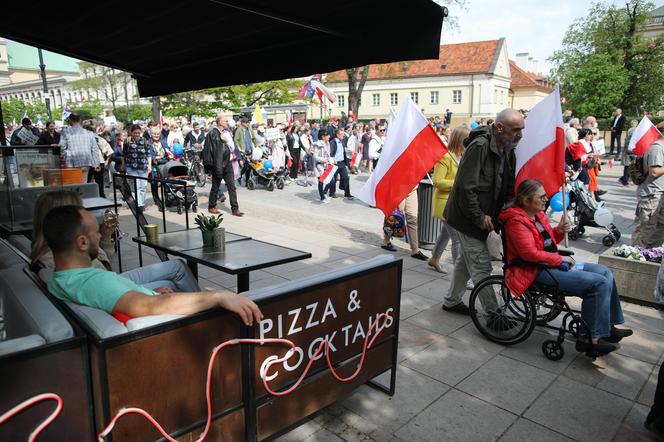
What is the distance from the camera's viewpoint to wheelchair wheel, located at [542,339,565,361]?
156 inches

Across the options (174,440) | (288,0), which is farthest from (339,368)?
(288,0)

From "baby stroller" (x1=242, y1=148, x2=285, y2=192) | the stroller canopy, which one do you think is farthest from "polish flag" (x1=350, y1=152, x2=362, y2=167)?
the stroller canopy

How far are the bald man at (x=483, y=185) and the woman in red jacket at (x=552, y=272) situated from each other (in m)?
0.28

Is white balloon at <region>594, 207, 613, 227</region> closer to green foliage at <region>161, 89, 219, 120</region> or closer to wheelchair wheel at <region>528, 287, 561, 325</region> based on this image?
wheelchair wheel at <region>528, 287, 561, 325</region>

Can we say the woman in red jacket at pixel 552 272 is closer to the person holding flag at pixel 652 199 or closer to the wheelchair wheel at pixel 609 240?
the person holding flag at pixel 652 199

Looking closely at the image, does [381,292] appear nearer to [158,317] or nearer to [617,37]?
[158,317]

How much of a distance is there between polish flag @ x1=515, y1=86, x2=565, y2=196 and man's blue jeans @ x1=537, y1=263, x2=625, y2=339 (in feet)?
3.65

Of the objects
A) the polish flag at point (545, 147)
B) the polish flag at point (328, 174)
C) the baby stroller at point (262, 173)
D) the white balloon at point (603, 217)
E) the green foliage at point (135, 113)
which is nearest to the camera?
the polish flag at point (545, 147)

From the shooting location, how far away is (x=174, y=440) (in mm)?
2117

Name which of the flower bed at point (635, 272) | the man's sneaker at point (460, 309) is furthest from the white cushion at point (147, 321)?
the flower bed at point (635, 272)

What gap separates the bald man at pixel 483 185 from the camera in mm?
4277

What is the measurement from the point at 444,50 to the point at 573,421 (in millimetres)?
65849

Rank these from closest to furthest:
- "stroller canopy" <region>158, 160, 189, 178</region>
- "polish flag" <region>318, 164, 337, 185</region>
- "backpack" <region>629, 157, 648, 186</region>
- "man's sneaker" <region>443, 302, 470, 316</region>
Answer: "man's sneaker" <region>443, 302, 470, 316</region>, "backpack" <region>629, 157, 648, 186</region>, "stroller canopy" <region>158, 160, 189, 178</region>, "polish flag" <region>318, 164, 337, 185</region>

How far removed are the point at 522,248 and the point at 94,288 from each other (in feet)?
10.7
